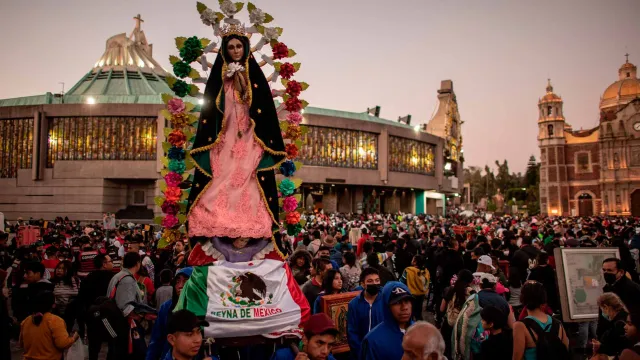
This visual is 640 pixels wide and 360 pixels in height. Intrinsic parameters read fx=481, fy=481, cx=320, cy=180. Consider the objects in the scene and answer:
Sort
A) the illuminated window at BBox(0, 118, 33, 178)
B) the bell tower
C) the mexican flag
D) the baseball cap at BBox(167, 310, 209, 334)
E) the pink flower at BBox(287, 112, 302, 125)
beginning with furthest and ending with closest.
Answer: the bell tower, the illuminated window at BBox(0, 118, 33, 178), the pink flower at BBox(287, 112, 302, 125), the mexican flag, the baseball cap at BBox(167, 310, 209, 334)

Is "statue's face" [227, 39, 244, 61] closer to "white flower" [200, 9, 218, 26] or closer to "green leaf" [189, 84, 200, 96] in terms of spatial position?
"white flower" [200, 9, 218, 26]

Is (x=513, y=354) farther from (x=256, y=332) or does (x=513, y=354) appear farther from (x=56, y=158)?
(x=56, y=158)

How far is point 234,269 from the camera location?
15.5ft

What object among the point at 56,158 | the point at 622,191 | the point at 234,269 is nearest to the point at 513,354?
the point at 234,269

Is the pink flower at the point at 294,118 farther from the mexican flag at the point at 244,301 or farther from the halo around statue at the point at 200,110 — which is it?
the mexican flag at the point at 244,301

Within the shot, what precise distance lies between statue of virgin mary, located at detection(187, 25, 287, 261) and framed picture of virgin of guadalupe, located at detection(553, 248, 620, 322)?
3566 millimetres

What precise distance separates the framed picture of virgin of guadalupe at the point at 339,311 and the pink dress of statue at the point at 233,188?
3.36 feet

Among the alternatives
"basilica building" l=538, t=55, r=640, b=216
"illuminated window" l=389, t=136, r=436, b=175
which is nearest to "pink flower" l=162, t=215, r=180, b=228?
"illuminated window" l=389, t=136, r=436, b=175

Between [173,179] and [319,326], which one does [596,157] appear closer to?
[173,179]

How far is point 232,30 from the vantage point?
5.64 metres

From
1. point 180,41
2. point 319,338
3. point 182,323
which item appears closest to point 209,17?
point 180,41

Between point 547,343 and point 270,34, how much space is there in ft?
14.9

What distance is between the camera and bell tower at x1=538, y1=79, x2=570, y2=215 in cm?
7075

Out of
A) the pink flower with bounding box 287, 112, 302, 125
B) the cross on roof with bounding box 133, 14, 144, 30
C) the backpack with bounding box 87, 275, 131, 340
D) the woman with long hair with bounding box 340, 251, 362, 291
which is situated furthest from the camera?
the cross on roof with bounding box 133, 14, 144, 30
